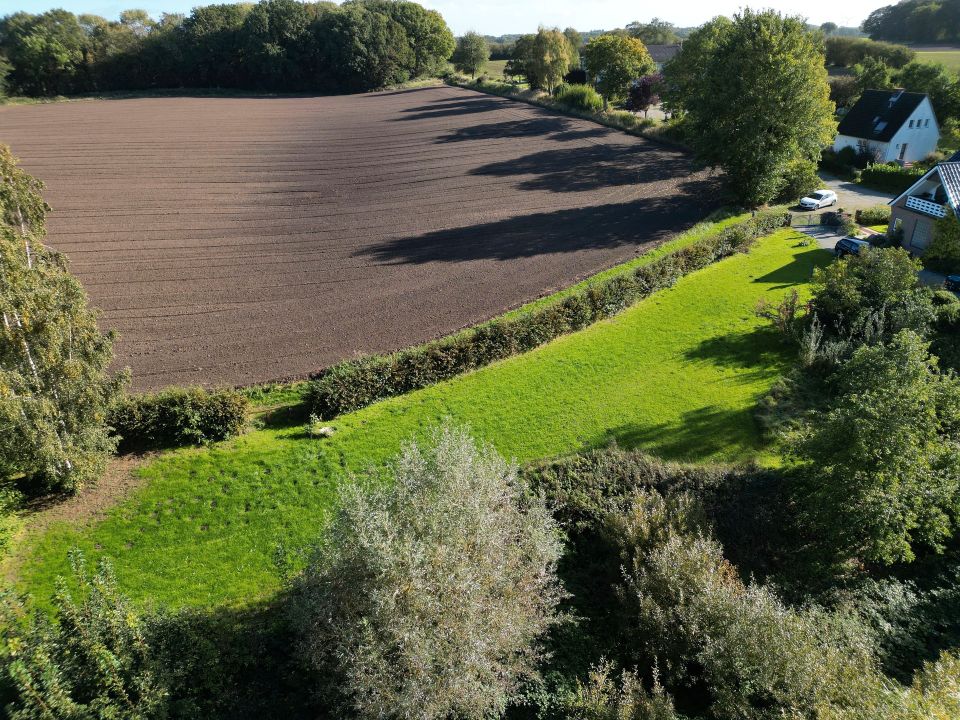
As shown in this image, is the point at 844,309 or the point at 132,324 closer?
the point at 844,309

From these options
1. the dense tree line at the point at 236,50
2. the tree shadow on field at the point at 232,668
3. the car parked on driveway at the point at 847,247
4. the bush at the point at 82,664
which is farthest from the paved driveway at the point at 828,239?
the dense tree line at the point at 236,50

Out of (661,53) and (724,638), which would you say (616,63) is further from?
(724,638)

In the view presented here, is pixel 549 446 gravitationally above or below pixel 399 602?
below

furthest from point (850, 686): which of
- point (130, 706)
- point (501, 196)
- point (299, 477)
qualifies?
point (501, 196)

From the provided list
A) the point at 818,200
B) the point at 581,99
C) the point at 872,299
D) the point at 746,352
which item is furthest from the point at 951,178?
the point at 581,99

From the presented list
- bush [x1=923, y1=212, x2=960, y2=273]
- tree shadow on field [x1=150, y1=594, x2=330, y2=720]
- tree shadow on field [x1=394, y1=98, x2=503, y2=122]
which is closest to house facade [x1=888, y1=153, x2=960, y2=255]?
bush [x1=923, y1=212, x2=960, y2=273]

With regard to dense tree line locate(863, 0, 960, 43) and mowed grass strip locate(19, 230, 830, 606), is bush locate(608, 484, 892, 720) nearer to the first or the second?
mowed grass strip locate(19, 230, 830, 606)

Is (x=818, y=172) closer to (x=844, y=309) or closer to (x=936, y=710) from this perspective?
(x=844, y=309)
